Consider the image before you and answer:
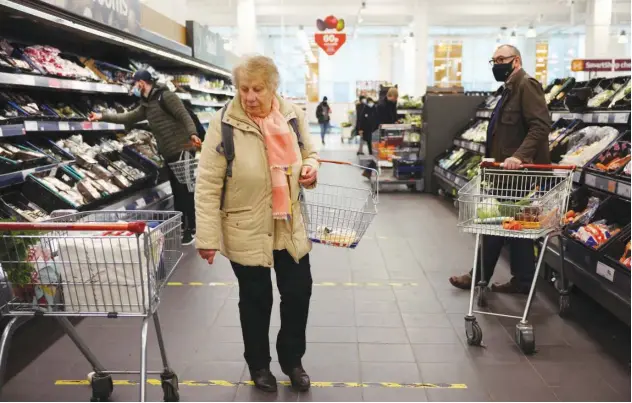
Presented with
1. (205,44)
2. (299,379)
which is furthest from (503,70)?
(205,44)

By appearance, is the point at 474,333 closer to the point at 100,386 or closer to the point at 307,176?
the point at 307,176

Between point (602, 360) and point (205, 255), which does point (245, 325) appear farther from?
point (602, 360)

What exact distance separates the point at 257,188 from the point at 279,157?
0.17 metres

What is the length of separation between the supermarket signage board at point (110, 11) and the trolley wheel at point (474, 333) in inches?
144

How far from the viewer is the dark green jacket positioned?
5410mm

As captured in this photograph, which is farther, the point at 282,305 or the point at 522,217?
the point at 522,217

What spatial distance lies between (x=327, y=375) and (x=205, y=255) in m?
1.02

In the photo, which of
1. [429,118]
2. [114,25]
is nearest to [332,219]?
[114,25]

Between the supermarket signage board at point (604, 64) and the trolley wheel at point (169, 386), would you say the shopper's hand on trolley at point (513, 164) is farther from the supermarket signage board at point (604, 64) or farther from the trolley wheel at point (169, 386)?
the supermarket signage board at point (604, 64)

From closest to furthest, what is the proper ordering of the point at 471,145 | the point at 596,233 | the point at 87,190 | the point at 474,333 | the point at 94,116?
1. the point at 474,333
2. the point at 596,233
3. the point at 87,190
4. the point at 94,116
5. the point at 471,145

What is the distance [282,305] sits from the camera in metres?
2.75

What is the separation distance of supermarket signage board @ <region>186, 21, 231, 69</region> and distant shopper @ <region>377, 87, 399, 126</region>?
132 inches

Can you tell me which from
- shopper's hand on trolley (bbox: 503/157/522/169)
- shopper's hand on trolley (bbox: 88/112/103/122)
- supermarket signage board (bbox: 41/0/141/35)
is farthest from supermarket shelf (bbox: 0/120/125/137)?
shopper's hand on trolley (bbox: 503/157/522/169)

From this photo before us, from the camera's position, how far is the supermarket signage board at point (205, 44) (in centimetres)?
865
